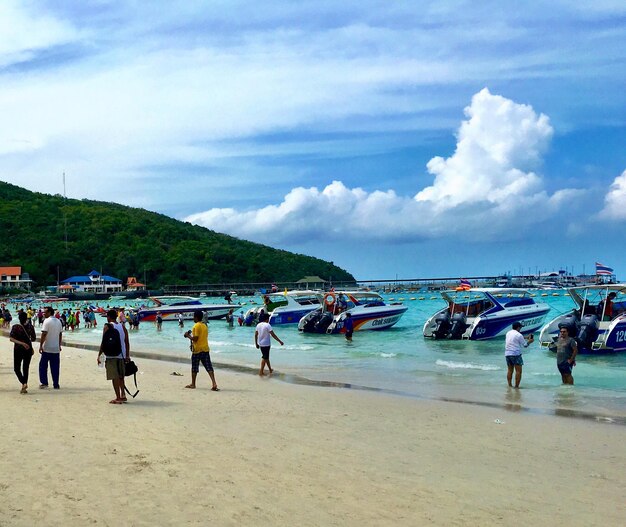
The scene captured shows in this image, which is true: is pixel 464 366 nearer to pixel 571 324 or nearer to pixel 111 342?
pixel 571 324

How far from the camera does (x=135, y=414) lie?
9.82m

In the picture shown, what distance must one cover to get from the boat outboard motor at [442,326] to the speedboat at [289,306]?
1078cm

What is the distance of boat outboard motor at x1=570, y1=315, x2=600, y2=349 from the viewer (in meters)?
21.7

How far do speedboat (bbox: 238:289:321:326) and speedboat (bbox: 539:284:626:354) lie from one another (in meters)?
18.0

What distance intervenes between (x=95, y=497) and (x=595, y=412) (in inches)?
372

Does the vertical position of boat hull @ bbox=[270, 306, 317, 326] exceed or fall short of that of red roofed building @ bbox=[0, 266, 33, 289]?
it falls short

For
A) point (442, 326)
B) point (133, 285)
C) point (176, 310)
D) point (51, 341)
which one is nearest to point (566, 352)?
point (51, 341)

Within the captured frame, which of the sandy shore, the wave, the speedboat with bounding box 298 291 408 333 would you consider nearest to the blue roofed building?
the speedboat with bounding box 298 291 408 333

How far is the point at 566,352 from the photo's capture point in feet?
49.1

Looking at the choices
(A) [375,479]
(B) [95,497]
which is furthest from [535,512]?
(B) [95,497]

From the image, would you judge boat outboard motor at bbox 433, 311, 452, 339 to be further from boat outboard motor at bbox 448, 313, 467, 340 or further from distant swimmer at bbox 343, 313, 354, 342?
distant swimmer at bbox 343, 313, 354, 342

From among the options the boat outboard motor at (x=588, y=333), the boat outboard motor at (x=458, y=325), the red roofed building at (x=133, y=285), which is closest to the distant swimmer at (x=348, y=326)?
the boat outboard motor at (x=458, y=325)

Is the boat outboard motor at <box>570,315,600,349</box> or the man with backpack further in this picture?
the boat outboard motor at <box>570,315,600,349</box>

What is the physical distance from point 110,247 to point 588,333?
133655mm
